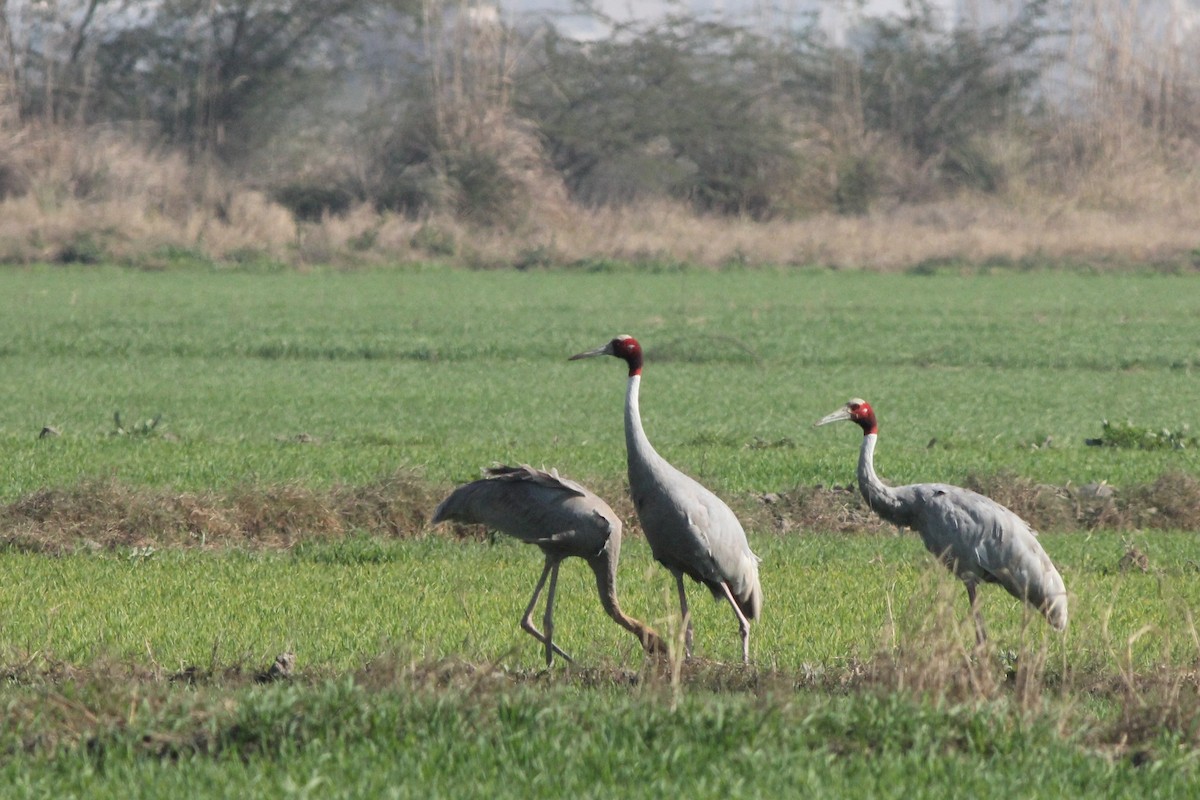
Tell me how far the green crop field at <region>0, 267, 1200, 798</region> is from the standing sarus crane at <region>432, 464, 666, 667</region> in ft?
0.90

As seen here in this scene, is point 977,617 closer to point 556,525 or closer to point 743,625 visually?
point 743,625

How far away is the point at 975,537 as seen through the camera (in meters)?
8.15

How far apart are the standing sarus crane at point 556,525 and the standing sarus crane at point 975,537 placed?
1400mm

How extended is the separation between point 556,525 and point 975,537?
83.7 inches

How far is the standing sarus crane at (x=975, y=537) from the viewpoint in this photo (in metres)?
8.16

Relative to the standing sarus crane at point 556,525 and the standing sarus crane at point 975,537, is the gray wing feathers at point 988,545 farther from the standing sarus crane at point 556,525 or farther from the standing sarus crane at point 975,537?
the standing sarus crane at point 556,525

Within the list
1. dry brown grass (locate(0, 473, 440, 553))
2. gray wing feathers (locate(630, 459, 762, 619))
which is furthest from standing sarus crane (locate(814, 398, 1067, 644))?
→ dry brown grass (locate(0, 473, 440, 553))

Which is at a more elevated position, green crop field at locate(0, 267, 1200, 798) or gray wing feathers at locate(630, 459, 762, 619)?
gray wing feathers at locate(630, 459, 762, 619)

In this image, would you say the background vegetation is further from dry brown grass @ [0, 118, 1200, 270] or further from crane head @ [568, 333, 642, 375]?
crane head @ [568, 333, 642, 375]

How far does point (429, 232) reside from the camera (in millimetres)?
45031

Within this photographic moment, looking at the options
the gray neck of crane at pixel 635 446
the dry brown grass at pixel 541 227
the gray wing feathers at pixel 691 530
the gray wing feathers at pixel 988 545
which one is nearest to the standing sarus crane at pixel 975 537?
the gray wing feathers at pixel 988 545

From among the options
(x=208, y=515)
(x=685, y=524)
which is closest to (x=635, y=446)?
(x=685, y=524)

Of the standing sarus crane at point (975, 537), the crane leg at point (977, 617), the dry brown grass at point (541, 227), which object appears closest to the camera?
the crane leg at point (977, 617)

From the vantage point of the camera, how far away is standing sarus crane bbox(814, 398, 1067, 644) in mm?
8156
